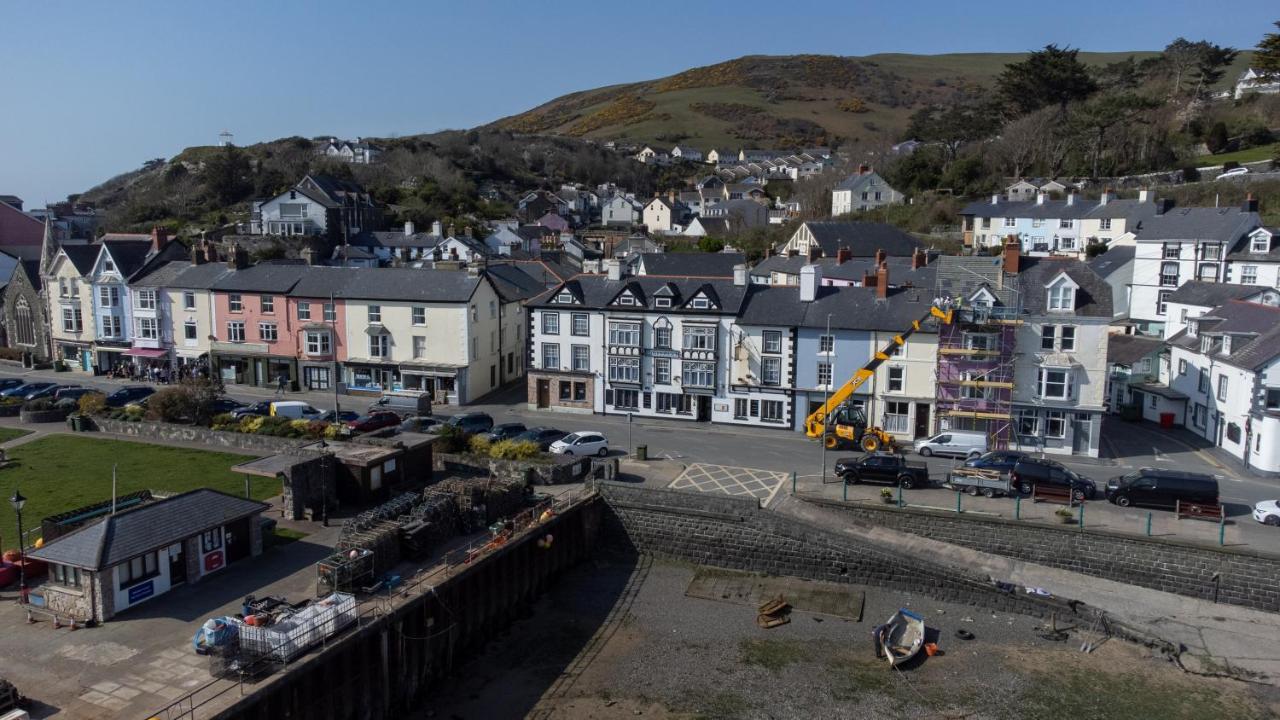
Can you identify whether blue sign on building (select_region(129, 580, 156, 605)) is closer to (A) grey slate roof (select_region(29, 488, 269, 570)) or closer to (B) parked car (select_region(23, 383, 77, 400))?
(A) grey slate roof (select_region(29, 488, 269, 570))

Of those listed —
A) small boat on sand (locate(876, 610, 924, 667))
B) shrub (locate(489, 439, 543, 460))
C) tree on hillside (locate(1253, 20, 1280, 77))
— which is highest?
tree on hillside (locate(1253, 20, 1280, 77))

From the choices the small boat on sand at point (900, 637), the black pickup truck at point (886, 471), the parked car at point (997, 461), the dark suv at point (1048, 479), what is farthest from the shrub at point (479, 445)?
the dark suv at point (1048, 479)

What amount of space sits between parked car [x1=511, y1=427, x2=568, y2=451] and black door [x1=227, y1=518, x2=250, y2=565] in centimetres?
1283

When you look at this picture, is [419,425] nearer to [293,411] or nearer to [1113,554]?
[293,411]

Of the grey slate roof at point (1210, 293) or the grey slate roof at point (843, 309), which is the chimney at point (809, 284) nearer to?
the grey slate roof at point (843, 309)

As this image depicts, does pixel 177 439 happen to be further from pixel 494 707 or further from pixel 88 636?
pixel 494 707

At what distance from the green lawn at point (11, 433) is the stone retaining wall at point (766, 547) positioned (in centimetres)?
2670

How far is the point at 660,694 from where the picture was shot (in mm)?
22031

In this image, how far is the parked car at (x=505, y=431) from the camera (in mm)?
36875

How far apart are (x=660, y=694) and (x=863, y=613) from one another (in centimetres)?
788

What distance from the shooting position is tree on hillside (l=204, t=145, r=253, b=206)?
335ft

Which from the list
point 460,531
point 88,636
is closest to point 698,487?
point 460,531

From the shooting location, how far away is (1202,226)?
5369 centimetres

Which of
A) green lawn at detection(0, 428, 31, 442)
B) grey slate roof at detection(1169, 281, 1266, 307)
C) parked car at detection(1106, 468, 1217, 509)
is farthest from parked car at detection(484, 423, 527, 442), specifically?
grey slate roof at detection(1169, 281, 1266, 307)
